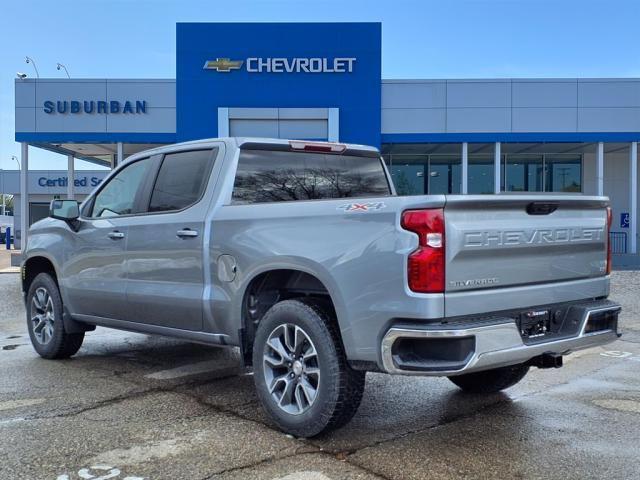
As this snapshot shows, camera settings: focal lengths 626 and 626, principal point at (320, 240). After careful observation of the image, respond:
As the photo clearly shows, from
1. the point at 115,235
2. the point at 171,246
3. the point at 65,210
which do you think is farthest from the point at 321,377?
the point at 65,210

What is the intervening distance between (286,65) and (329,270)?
18711 mm

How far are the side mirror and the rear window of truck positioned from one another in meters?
2.07

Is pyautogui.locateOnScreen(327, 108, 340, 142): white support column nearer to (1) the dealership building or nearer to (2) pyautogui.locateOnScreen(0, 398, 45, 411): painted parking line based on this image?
(1) the dealership building

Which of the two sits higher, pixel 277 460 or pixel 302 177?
pixel 302 177

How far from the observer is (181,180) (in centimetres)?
517

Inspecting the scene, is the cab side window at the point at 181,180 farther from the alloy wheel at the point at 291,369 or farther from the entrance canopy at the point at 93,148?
the entrance canopy at the point at 93,148

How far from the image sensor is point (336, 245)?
3816 mm

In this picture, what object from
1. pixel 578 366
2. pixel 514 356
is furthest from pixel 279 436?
pixel 578 366

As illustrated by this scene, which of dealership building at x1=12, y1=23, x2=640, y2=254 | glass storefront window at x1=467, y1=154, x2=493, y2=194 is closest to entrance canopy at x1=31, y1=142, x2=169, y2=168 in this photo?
dealership building at x1=12, y1=23, x2=640, y2=254

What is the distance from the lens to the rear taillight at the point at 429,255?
11.2 feet

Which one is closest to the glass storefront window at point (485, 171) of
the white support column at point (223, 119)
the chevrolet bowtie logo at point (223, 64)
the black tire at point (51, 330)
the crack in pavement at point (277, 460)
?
the white support column at point (223, 119)

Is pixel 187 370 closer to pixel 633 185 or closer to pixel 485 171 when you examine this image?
pixel 633 185

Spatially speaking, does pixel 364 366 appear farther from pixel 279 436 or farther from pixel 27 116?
pixel 27 116

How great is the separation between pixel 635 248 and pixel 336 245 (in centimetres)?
2315
